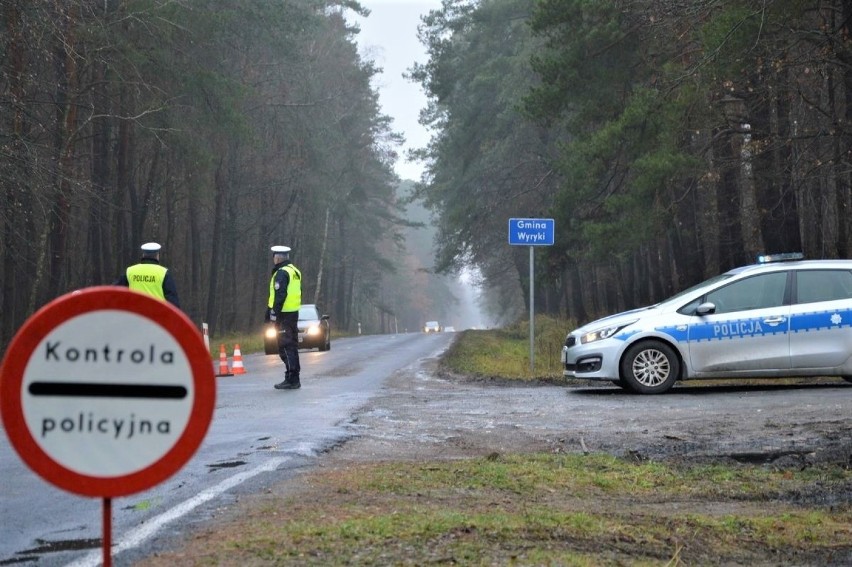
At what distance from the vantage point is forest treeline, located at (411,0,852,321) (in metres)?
21.0

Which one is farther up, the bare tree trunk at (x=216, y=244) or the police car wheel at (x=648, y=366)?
the bare tree trunk at (x=216, y=244)

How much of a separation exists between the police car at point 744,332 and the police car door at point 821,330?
0.5 inches

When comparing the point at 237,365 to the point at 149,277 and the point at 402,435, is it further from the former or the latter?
the point at 402,435

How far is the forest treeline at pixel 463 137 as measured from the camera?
22672 mm

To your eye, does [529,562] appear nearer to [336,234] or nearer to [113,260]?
[113,260]

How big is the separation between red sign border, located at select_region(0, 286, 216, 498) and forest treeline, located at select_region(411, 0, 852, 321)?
53.8 feet

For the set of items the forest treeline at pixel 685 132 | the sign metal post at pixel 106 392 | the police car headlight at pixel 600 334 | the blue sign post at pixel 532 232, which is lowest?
the sign metal post at pixel 106 392

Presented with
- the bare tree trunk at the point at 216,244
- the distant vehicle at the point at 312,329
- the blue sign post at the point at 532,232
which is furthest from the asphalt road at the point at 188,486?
the bare tree trunk at the point at 216,244

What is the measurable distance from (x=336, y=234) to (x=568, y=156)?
53.7 metres

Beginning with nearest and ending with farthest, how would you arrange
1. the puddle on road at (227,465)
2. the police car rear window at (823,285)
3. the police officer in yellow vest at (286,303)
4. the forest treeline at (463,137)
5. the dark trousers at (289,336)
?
the puddle on road at (227,465)
the police car rear window at (823,285)
the police officer in yellow vest at (286,303)
the dark trousers at (289,336)
the forest treeline at (463,137)

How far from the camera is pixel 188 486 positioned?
7.95 m

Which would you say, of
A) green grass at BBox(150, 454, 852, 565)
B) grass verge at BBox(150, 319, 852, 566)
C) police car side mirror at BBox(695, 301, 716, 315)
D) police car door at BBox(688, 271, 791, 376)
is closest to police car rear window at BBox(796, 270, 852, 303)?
police car door at BBox(688, 271, 791, 376)

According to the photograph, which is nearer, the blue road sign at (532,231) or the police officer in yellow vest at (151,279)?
the police officer in yellow vest at (151,279)

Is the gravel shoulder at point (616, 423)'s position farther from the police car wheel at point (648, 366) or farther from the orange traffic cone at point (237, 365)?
the orange traffic cone at point (237, 365)
